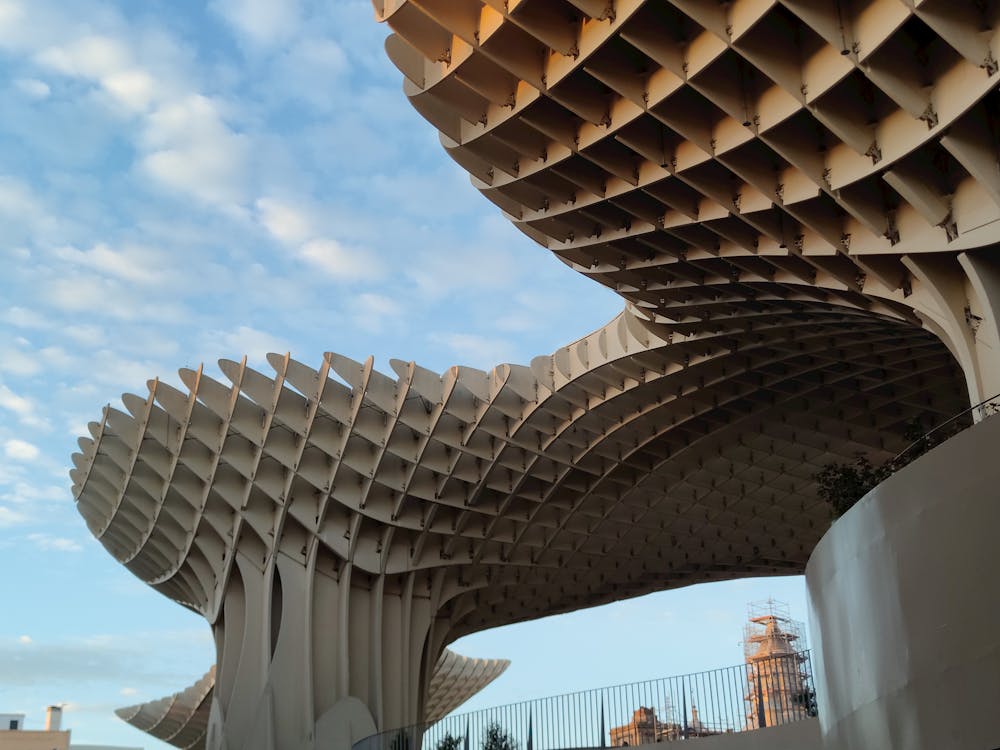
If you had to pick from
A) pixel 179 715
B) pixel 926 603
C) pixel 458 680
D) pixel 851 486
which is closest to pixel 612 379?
pixel 851 486

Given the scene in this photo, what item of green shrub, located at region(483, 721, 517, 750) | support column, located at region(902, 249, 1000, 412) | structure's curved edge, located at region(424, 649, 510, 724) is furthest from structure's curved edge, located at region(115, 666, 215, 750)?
support column, located at region(902, 249, 1000, 412)

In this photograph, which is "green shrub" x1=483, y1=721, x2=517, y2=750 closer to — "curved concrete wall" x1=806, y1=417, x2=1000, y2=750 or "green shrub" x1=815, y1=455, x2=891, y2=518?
"green shrub" x1=815, y1=455, x2=891, y2=518

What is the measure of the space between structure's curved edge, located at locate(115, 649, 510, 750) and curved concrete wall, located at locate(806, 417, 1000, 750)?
54.6m

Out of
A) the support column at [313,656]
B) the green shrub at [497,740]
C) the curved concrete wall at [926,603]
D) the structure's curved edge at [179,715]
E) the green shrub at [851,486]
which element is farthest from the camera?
the structure's curved edge at [179,715]

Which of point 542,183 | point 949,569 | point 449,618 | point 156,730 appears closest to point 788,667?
point 542,183

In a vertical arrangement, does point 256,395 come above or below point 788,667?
above

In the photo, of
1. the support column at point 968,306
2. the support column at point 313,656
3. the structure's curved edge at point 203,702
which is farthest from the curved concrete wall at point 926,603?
the structure's curved edge at point 203,702

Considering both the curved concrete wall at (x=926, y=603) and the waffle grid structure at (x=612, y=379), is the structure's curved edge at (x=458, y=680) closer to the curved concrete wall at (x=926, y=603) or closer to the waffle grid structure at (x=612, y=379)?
the waffle grid structure at (x=612, y=379)

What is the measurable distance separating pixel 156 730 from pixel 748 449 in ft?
179

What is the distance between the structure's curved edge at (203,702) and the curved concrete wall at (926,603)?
179 feet

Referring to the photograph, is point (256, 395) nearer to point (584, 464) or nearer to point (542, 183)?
point (584, 464)

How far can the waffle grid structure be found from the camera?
54.4 feet

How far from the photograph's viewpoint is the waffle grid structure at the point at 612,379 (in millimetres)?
16594

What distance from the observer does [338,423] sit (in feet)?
125
